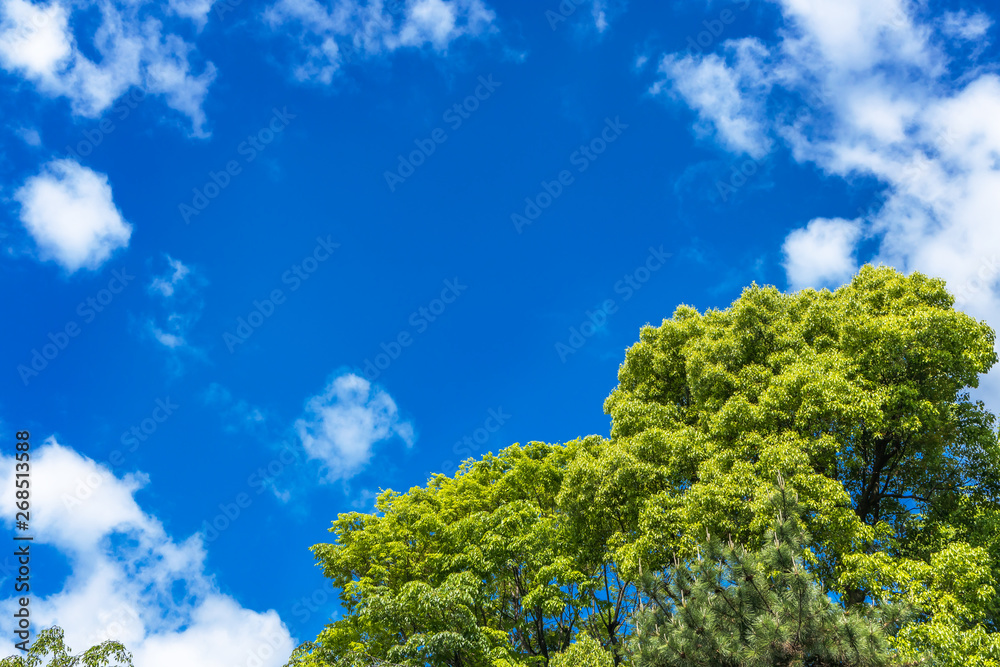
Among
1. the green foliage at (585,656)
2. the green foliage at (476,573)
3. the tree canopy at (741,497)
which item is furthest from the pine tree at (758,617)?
the green foliage at (476,573)

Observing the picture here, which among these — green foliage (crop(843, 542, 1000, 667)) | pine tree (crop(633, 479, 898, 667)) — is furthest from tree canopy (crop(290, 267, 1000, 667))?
pine tree (crop(633, 479, 898, 667))

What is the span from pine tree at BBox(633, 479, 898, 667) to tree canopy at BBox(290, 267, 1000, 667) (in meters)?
0.71

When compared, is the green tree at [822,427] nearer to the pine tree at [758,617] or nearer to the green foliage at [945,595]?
the green foliage at [945,595]

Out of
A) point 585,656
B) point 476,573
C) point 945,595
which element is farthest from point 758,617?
point 476,573

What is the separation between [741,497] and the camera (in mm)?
13328

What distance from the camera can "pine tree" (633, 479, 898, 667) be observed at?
843 centimetres

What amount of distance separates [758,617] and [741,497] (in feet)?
15.9

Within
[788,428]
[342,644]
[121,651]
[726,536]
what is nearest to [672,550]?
[726,536]

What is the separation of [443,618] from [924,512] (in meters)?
A: 11.1

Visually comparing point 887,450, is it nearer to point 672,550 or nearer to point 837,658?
point 672,550

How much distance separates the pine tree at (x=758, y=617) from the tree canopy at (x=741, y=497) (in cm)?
71

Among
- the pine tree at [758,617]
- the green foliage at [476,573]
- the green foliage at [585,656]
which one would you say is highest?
the green foliage at [476,573]

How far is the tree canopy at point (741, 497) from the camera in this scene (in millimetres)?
12469

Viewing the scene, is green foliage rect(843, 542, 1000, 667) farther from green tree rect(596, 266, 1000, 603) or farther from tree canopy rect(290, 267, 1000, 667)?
green tree rect(596, 266, 1000, 603)
